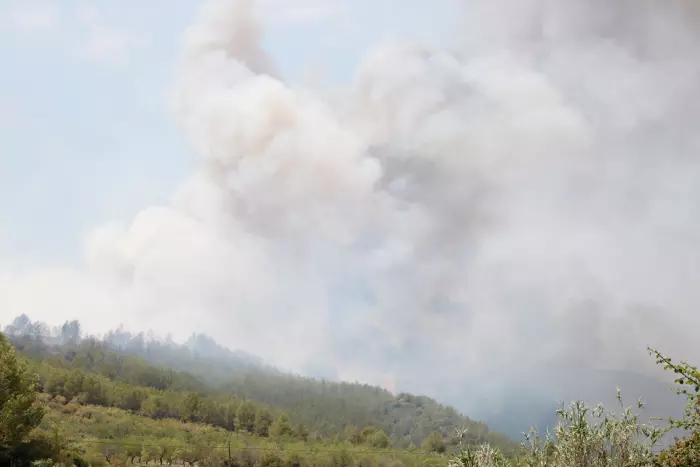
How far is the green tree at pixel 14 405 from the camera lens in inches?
2422

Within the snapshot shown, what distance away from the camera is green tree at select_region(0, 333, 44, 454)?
61.5 metres

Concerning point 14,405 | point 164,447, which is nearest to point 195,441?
point 164,447

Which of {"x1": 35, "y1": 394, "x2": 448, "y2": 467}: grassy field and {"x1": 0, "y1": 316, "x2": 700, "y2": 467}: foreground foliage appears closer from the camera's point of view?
{"x1": 0, "y1": 316, "x2": 700, "y2": 467}: foreground foliage

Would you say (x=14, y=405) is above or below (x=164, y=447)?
above

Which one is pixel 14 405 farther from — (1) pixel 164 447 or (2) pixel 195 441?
(2) pixel 195 441

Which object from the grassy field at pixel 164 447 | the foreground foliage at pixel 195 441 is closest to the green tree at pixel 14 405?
the foreground foliage at pixel 195 441

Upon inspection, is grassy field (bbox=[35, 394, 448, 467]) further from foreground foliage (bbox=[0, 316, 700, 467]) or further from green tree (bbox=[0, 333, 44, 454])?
green tree (bbox=[0, 333, 44, 454])

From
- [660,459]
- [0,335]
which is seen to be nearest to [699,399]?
[660,459]

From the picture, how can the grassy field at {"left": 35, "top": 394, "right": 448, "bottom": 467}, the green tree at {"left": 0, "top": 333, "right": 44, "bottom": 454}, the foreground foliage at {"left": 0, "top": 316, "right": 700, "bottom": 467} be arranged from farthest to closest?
1. the grassy field at {"left": 35, "top": 394, "right": 448, "bottom": 467}
2. the green tree at {"left": 0, "top": 333, "right": 44, "bottom": 454}
3. the foreground foliage at {"left": 0, "top": 316, "right": 700, "bottom": 467}

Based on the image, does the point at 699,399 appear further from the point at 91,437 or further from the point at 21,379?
the point at 91,437

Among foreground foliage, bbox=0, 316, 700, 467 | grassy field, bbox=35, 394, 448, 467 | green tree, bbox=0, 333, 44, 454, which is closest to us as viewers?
foreground foliage, bbox=0, 316, 700, 467

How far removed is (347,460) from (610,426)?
128079 mm

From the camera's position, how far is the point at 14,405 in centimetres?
6175

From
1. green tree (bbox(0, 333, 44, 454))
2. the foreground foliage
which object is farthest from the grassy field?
green tree (bbox(0, 333, 44, 454))
